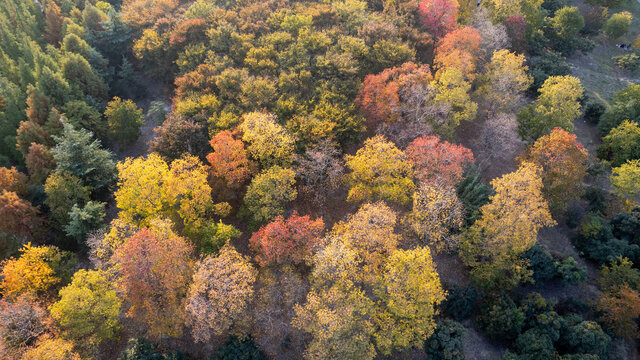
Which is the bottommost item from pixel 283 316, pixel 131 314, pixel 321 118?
pixel 283 316

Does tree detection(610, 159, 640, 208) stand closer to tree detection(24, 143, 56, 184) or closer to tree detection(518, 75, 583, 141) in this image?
tree detection(518, 75, 583, 141)

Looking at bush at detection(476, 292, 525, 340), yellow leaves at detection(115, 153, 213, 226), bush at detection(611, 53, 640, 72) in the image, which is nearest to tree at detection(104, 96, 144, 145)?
yellow leaves at detection(115, 153, 213, 226)

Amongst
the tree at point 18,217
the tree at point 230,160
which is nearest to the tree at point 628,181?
the tree at point 230,160

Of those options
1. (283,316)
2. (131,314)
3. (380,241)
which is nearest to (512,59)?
(380,241)

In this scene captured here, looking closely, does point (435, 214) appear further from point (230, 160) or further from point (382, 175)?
point (230, 160)

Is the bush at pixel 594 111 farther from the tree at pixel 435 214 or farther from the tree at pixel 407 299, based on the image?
the tree at pixel 407 299

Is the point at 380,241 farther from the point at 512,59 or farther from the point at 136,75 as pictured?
the point at 136,75
